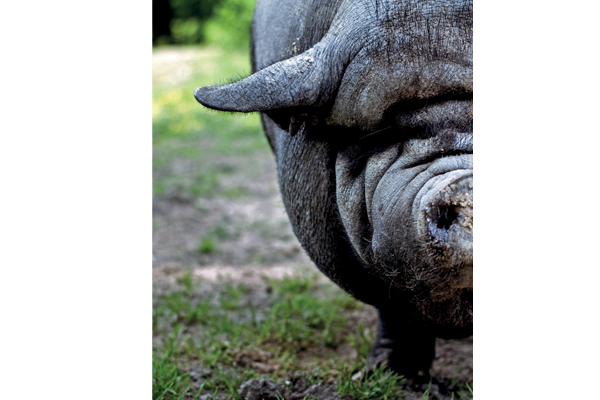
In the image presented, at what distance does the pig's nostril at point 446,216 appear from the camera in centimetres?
165

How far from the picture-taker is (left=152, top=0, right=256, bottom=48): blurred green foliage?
11.7 m

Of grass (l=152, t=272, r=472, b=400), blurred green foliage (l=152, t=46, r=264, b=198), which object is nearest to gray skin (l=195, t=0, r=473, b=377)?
grass (l=152, t=272, r=472, b=400)

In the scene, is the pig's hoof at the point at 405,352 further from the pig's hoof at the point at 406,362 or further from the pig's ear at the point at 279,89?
the pig's ear at the point at 279,89

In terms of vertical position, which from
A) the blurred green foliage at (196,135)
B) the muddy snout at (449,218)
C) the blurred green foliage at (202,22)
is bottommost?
the blurred green foliage at (196,135)

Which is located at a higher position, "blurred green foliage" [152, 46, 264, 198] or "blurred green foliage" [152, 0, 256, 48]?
"blurred green foliage" [152, 0, 256, 48]

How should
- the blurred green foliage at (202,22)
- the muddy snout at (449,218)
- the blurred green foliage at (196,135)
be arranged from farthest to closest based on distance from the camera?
the blurred green foliage at (202,22)
the blurred green foliage at (196,135)
the muddy snout at (449,218)

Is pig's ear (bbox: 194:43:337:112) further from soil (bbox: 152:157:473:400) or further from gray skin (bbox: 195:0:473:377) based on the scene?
soil (bbox: 152:157:473:400)

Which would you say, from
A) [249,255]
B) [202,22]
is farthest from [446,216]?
[202,22]

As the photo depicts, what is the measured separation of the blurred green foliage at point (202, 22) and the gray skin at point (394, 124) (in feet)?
30.1

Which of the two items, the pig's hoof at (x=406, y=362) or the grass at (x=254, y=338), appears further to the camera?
the pig's hoof at (x=406, y=362)

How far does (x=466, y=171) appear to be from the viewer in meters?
1.66

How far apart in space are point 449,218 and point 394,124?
16.6 inches

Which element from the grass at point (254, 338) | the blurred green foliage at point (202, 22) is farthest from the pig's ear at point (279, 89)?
the blurred green foliage at point (202, 22)
